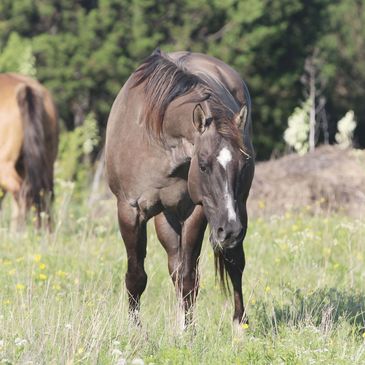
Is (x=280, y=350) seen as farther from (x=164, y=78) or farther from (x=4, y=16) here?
(x=4, y=16)

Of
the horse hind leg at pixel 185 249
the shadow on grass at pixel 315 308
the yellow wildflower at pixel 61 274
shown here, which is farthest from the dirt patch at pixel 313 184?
the horse hind leg at pixel 185 249

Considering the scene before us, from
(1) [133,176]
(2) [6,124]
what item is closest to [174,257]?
(1) [133,176]

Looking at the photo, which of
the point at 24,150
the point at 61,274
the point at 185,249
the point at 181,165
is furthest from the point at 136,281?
the point at 24,150

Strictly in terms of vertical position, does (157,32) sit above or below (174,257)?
below

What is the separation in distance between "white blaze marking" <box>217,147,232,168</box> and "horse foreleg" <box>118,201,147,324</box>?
3.44ft

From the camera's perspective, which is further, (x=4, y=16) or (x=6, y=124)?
(x=4, y=16)

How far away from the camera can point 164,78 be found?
568 cm

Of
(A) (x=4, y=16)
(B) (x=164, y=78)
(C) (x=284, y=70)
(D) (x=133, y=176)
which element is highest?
(B) (x=164, y=78)

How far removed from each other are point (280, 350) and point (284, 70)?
67.1 feet

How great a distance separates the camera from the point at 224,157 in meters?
4.89

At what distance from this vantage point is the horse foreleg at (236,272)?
19.1 ft

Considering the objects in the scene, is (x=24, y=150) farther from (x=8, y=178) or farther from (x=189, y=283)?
(x=189, y=283)

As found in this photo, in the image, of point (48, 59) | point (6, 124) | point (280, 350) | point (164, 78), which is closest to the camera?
point (280, 350)

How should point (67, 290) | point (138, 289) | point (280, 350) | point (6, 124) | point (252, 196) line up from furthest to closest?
point (252, 196)
point (6, 124)
point (67, 290)
point (138, 289)
point (280, 350)
